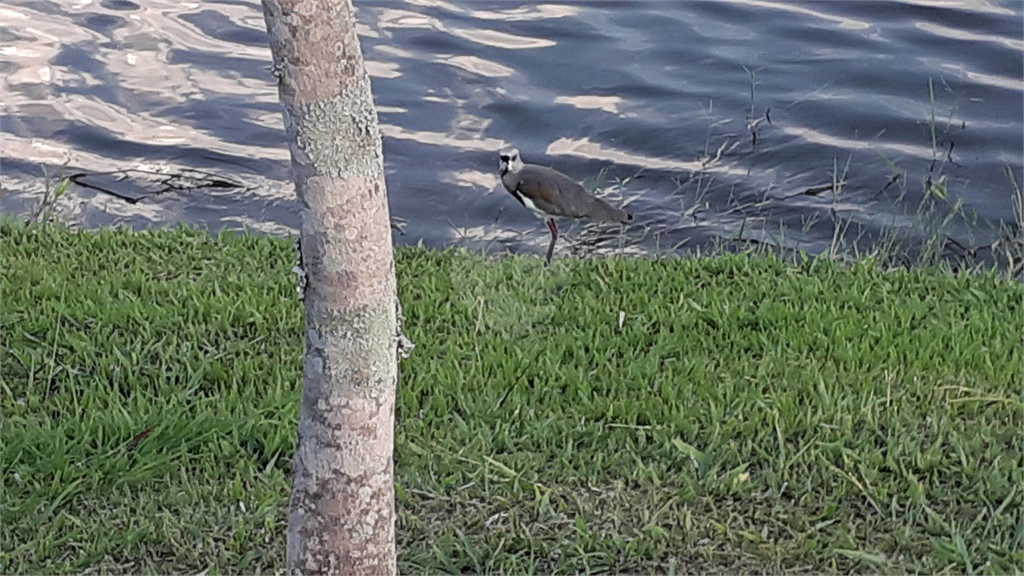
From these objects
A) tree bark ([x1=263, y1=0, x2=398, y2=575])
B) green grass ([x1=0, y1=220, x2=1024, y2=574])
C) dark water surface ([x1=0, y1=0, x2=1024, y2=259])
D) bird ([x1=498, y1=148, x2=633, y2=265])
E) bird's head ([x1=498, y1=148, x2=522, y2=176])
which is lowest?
dark water surface ([x1=0, y1=0, x2=1024, y2=259])

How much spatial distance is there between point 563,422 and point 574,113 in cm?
479

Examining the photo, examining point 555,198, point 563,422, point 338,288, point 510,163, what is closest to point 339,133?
point 338,288

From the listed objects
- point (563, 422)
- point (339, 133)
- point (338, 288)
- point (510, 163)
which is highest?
point (339, 133)

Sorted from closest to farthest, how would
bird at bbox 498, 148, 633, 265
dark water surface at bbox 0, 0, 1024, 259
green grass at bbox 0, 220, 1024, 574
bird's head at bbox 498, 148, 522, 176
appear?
green grass at bbox 0, 220, 1024, 574 → bird at bbox 498, 148, 633, 265 → bird's head at bbox 498, 148, 522, 176 → dark water surface at bbox 0, 0, 1024, 259

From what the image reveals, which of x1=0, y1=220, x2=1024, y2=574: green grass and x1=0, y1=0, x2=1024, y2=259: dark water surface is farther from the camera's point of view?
x1=0, y1=0, x2=1024, y2=259: dark water surface

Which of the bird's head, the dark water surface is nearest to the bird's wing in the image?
the bird's head

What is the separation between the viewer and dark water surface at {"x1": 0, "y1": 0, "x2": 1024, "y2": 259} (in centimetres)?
684

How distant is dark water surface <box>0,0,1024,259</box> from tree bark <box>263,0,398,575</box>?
12.6 feet

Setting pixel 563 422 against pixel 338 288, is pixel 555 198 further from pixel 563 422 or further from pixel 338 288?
pixel 338 288

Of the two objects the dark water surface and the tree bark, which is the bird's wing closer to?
the dark water surface

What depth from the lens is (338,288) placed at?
2.29 metres

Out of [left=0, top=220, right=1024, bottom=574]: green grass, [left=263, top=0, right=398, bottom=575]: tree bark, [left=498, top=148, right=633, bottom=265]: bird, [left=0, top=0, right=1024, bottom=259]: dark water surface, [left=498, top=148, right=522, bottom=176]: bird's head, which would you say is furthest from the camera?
[left=0, top=0, right=1024, bottom=259]: dark water surface

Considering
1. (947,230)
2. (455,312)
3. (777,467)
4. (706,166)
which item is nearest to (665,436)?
(777,467)

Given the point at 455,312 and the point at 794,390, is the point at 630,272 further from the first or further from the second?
the point at 794,390
